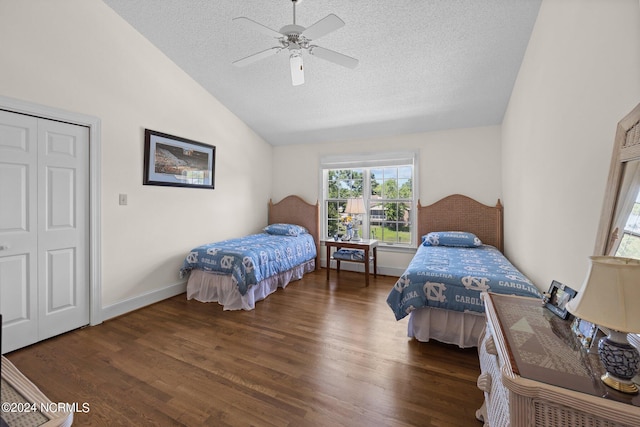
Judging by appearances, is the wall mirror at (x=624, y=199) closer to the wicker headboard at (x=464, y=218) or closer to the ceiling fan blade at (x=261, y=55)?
the ceiling fan blade at (x=261, y=55)

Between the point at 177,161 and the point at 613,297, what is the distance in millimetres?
3961

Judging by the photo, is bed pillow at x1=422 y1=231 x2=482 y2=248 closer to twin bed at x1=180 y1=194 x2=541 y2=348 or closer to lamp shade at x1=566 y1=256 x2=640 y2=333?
twin bed at x1=180 y1=194 x2=541 y2=348

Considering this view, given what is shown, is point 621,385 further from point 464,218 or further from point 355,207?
point 355,207

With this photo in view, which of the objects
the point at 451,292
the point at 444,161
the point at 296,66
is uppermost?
the point at 296,66

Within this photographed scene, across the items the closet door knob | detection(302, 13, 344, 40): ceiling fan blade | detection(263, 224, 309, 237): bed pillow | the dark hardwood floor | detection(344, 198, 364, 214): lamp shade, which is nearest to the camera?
the closet door knob

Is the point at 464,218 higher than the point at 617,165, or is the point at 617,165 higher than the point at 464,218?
the point at 617,165

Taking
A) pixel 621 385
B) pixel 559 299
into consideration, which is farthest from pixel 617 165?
pixel 621 385

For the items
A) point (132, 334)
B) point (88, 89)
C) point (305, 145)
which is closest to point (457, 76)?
point (305, 145)

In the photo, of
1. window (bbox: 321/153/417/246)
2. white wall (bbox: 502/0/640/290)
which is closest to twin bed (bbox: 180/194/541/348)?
window (bbox: 321/153/417/246)

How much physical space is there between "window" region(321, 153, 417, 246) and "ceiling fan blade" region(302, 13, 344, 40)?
2611mm

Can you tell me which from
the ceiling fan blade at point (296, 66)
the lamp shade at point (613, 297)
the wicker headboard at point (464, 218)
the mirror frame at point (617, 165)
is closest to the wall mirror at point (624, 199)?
the mirror frame at point (617, 165)

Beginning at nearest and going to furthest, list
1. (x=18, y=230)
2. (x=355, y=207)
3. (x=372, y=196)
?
(x=18, y=230)
(x=355, y=207)
(x=372, y=196)

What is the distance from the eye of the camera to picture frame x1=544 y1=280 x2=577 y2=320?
134 centimetres

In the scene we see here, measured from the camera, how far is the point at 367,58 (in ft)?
9.75
